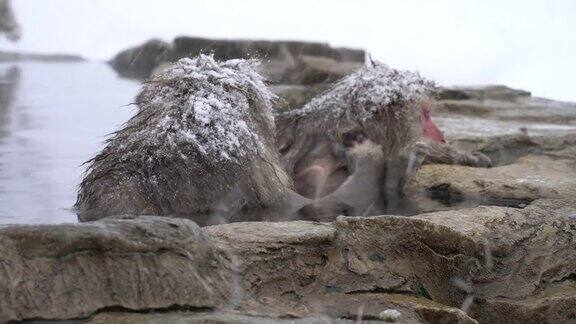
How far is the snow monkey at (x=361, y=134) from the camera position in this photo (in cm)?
429

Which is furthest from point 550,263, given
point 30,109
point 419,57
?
point 419,57

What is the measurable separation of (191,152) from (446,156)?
181cm

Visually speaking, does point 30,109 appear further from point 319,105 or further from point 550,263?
point 550,263

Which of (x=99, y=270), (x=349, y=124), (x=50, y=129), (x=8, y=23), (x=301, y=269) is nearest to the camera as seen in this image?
(x=99, y=270)

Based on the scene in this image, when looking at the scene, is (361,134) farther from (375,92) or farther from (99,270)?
(99,270)

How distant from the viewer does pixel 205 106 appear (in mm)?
3264

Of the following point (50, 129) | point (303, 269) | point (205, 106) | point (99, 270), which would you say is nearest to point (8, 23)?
point (50, 129)

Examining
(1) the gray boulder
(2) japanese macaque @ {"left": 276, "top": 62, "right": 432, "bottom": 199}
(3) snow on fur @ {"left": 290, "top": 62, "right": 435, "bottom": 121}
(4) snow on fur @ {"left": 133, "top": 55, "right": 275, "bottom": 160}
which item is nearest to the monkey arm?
(2) japanese macaque @ {"left": 276, "top": 62, "right": 432, "bottom": 199}

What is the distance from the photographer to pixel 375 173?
4316 mm

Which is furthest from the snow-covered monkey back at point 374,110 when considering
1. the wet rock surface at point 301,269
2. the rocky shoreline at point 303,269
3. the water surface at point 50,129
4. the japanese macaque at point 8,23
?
the japanese macaque at point 8,23

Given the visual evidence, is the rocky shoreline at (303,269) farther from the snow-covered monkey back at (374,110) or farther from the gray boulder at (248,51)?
the gray boulder at (248,51)

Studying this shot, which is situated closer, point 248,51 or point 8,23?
point 248,51

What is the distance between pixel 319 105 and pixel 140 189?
63.4 inches

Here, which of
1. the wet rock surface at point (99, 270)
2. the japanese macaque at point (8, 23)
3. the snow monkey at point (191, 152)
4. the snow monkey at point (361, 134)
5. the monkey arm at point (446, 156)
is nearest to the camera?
the wet rock surface at point (99, 270)
